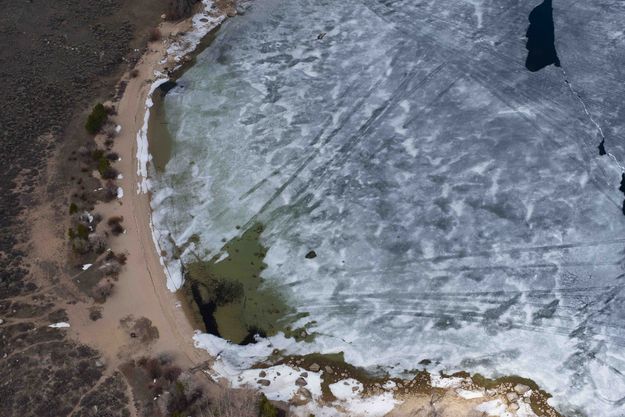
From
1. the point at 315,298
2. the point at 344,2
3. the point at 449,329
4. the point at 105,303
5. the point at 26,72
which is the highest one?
the point at 26,72

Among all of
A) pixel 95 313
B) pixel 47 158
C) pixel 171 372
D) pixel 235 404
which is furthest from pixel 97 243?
pixel 235 404

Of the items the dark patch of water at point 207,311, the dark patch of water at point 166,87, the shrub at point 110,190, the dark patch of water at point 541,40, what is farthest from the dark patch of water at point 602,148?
the shrub at point 110,190

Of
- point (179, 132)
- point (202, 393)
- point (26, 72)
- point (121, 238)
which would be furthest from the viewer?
point (26, 72)

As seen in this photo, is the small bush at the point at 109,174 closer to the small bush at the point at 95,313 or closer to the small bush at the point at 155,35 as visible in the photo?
the small bush at the point at 95,313

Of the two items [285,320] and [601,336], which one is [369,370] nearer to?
[285,320]

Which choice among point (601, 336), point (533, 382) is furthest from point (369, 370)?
point (601, 336)

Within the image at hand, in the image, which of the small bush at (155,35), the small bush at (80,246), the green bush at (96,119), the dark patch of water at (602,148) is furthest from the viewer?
the small bush at (155,35)
